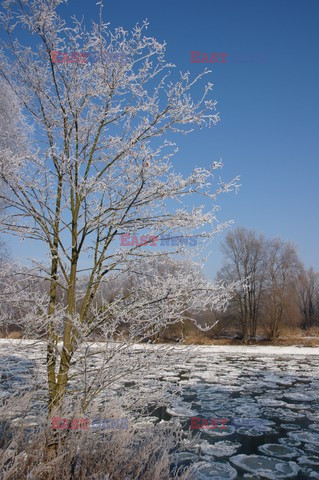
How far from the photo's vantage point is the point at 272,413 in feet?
24.6

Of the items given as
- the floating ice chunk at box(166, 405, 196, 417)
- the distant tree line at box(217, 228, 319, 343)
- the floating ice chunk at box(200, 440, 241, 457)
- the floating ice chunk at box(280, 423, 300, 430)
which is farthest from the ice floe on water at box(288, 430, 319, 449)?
the distant tree line at box(217, 228, 319, 343)

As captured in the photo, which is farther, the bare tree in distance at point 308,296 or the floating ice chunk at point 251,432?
the bare tree in distance at point 308,296

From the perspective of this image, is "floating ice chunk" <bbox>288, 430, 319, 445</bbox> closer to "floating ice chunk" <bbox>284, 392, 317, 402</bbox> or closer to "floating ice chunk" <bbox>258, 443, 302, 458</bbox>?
"floating ice chunk" <bbox>258, 443, 302, 458</bbox>

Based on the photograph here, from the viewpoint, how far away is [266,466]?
16.0ft

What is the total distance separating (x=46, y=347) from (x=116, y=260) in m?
1.06

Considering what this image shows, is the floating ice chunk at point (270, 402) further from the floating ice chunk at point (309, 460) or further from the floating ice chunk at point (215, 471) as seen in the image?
the floating ice chunk at point (215, 471)

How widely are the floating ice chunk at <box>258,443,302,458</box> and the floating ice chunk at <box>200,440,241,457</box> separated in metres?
0.40

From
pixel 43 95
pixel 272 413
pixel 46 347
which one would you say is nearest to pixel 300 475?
pixel 272 413

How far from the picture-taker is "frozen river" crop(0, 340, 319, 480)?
3727 millimetres

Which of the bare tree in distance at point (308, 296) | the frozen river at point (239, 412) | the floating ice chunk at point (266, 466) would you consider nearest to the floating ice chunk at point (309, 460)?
the frozen river at point (239, 412)

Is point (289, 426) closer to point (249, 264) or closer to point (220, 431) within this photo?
point (220, 431)

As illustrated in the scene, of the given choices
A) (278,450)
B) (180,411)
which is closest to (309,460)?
(278,450)

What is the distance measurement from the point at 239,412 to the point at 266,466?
267 cm

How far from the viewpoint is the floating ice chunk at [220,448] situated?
5254 millimetres
